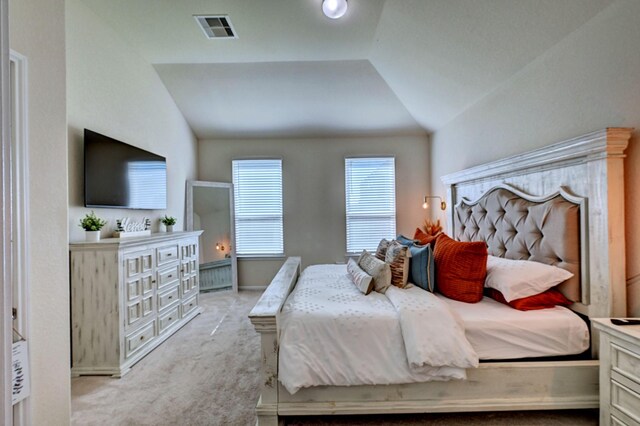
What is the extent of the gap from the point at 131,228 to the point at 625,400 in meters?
4.04

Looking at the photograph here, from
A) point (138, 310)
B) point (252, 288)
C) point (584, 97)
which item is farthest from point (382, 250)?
point (252, 288)

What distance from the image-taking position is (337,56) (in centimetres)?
364

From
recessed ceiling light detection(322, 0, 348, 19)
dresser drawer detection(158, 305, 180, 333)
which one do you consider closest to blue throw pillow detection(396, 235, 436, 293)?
recessed ceiling light detection(322, 0, 348, 19)

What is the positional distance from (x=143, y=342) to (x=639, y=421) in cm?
341

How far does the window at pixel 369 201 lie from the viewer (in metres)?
5.14

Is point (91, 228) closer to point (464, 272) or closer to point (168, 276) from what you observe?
point (168, 276)

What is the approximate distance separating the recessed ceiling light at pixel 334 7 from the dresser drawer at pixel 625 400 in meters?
3.14

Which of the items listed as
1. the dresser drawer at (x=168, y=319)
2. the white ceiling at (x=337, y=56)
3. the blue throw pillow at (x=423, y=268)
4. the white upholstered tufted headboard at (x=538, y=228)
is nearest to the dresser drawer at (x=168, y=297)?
the dresser drawer at (x=168, y=319)

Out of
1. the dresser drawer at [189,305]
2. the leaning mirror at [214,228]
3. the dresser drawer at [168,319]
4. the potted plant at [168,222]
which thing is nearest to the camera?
the dresser drawer at [168,319]

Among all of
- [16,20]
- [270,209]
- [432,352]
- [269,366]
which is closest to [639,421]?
[432,352]

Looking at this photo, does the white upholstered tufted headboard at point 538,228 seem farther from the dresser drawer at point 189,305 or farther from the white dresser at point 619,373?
the dresser drawer at point 189,305

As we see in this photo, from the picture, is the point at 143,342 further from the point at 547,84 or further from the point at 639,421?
the point at 547,84

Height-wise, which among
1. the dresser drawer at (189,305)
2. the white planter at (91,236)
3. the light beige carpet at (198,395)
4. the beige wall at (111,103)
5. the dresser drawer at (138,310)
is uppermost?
the beige wall at (111,103)

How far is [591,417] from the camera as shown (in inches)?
72.7
